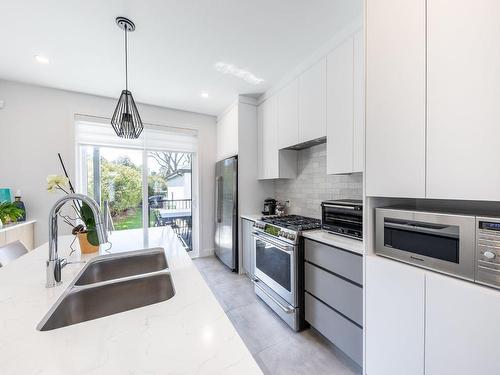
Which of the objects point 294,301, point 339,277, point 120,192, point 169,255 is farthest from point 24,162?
point 339,277

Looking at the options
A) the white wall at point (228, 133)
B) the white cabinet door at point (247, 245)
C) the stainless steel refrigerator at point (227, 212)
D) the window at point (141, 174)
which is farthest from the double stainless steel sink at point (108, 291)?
the window at point (141, 174)

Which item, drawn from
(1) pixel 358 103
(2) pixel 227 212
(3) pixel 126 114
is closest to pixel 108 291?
(3) pixel 126 114

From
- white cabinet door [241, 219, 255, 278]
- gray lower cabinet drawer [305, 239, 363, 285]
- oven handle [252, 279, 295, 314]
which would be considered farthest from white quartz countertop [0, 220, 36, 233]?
gray lower cabinet drawer [305, 239, 363, 285]

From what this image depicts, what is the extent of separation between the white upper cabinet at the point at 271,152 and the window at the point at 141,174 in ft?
4.50

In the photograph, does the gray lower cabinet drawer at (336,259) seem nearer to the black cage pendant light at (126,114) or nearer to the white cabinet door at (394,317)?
the white cabinet door at (394,317)

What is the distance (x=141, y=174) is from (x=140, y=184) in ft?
0.54

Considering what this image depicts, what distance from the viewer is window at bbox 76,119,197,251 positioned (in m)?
3.22

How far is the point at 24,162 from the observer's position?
279 cm

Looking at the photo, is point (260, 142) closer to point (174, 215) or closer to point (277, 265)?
point (277, 265)

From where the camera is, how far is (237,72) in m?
2.55

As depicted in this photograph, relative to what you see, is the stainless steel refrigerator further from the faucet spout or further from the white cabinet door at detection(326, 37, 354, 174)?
the faucet spout

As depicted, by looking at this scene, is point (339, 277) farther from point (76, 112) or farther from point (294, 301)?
point (76, 112)

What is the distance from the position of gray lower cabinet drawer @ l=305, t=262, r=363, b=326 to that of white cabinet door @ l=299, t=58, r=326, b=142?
1289mm

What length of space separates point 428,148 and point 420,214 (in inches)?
13.4
